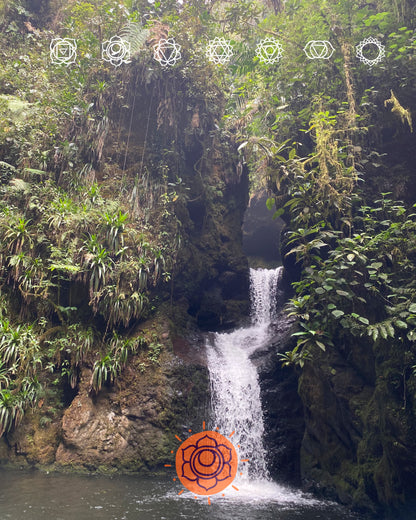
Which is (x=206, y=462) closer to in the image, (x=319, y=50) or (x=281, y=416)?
(x=281, y=416)

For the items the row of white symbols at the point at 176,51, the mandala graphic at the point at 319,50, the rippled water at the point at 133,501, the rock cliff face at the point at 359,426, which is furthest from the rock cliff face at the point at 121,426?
the row of white symbols at the point at 176,51

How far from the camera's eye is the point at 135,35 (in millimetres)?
11938

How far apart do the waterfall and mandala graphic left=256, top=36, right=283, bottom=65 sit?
8874 millimetres

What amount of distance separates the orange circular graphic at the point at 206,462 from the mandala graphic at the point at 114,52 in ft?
A: 40.6

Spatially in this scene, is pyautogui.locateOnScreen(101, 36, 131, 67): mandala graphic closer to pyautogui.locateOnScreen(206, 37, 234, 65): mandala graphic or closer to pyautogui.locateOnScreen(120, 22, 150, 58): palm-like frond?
pyautogui.locateOnScreen(120, 22, 150, 58): palm-like frond

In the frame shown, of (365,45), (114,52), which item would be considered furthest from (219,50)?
(365,45)

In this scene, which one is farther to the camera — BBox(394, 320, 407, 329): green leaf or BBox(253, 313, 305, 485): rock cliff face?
BBox(253, 313, 305, 485): rock cliff face

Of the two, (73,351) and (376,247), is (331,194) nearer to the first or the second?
(376,247)

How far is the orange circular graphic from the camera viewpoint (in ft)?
24.2

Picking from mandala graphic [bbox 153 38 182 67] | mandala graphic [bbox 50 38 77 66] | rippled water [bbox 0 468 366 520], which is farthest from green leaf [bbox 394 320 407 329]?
mandala graphic [bbox 50 38 77 66]

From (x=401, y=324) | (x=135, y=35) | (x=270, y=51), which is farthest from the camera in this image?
(x=135, y=35)

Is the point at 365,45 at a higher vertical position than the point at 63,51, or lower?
lower

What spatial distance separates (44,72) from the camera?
40.4 feet

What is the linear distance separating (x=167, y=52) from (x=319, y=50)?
17.7 feet
